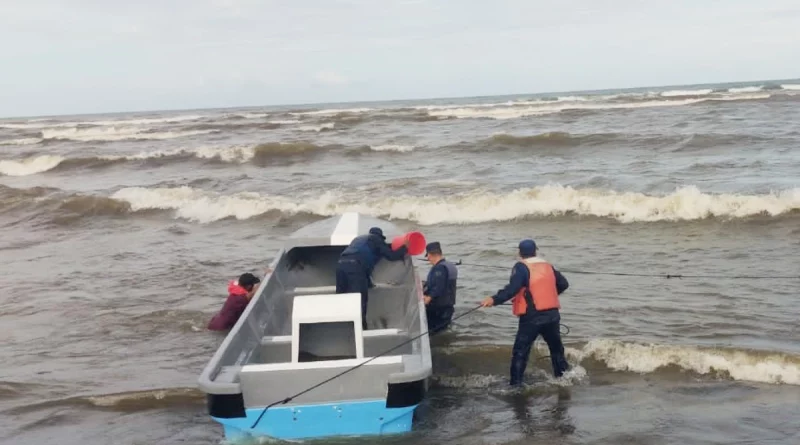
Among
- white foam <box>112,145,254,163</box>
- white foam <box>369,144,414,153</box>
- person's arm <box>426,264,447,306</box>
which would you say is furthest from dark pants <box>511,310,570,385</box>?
white foam <box>112,145,254,163</box>

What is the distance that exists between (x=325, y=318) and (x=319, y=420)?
1.01 metres

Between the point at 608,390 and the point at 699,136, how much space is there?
1967 centimetres

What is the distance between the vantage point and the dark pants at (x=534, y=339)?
7023 millimetres

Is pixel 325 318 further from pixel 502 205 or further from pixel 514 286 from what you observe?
pixel 502 205

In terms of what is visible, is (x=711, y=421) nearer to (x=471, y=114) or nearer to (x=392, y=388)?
(x=392, y=388)

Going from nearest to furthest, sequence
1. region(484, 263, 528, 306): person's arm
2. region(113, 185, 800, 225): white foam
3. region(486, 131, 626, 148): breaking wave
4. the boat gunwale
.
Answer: the boat gunwale → region(484, 263, 528, 306): person's arm → region(113, 185, 800, 225): white foam → region(486, 131, 626, 148): breaking wave

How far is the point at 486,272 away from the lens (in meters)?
11.7

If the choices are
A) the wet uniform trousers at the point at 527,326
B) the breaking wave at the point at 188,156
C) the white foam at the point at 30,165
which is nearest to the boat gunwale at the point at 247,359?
the wet uniform trousers at the point at 527,326

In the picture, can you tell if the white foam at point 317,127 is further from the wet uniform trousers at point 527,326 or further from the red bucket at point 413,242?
the wet uniform trousers at point 527,326

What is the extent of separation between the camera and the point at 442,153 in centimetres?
2652

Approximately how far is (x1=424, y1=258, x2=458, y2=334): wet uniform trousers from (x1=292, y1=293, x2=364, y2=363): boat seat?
1.27 m

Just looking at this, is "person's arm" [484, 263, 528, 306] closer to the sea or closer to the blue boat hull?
the sea

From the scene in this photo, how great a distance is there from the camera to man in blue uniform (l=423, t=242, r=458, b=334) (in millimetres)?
8062

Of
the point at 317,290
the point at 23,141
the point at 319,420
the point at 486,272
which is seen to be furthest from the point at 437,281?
the point at 23,141
